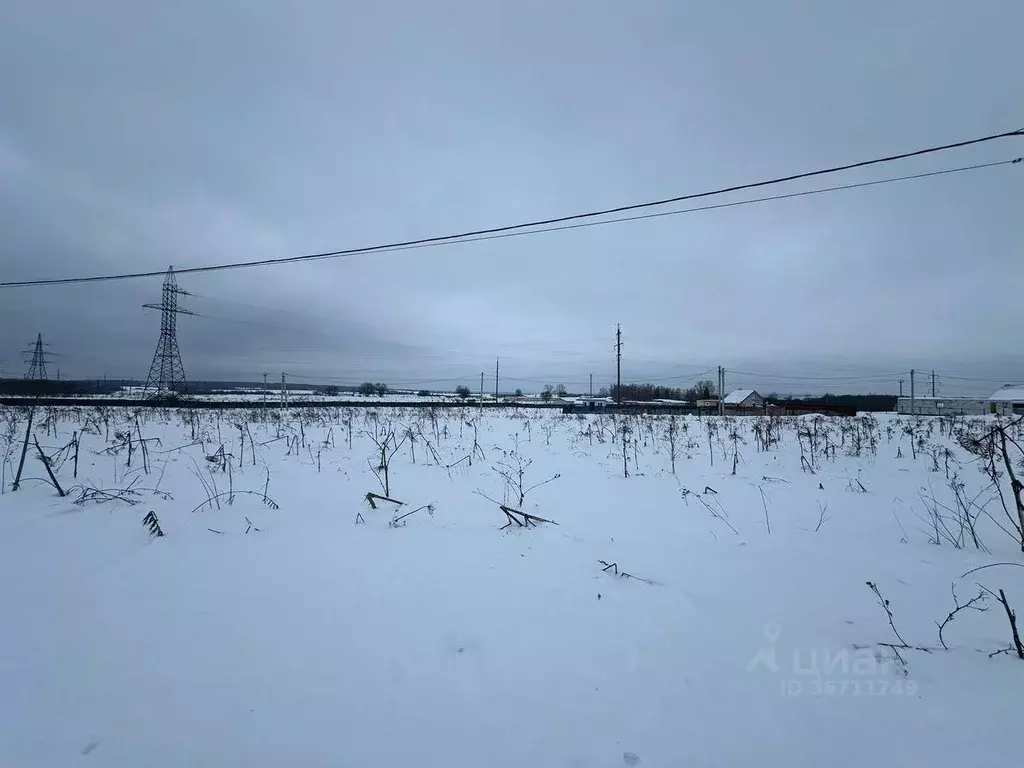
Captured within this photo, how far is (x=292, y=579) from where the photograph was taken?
3.32m

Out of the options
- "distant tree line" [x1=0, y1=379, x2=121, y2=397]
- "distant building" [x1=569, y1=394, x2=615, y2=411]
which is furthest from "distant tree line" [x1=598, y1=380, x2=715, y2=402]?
"distant tree line" [x1=0, y1=379, x2=121, y2=397]

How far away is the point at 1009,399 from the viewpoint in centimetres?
4144

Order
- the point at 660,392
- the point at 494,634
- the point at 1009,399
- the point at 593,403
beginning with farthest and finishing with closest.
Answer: the point at 660,392, the point at 593,403, the point at 1009,399, the point at 494,634

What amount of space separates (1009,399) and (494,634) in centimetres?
6212

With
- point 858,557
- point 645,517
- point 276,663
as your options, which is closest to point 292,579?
point 276,663

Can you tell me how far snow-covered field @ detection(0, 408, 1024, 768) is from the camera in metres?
1.87

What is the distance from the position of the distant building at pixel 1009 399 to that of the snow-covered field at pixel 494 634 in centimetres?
4636

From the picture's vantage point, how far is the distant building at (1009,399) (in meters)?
35.7

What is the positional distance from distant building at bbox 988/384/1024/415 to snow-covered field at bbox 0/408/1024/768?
4636cm

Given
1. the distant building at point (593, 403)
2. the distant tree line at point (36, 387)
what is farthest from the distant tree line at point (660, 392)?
the distant tree line at point (36, 387)

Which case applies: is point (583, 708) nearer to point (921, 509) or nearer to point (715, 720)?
point (715, 720)

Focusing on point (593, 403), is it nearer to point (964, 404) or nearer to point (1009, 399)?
point (964, 404)

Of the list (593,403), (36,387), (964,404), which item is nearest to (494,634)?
(36,387)

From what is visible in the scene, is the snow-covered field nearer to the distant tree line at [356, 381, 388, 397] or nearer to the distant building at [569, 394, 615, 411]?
the distant building at [569, 394, 615, 411]
